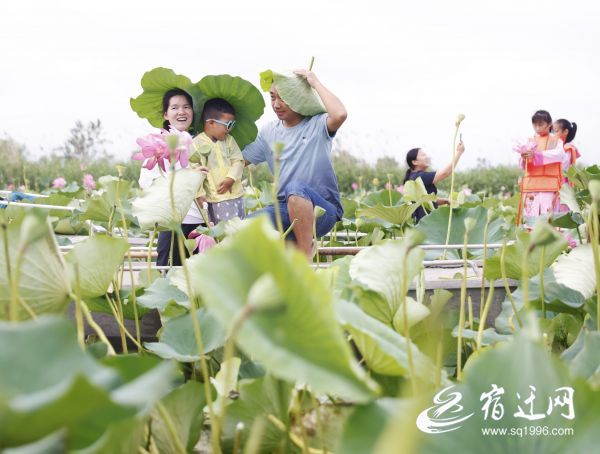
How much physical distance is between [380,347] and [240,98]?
82.7 inches

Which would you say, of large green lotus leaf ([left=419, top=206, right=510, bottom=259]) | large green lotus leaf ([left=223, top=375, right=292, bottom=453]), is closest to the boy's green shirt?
large green lotus leaf ([left=419, top=206, right=510, bottom=259])

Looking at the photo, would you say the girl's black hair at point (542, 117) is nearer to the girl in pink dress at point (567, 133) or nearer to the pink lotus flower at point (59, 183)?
the girl in pink dress at point (567, 133)

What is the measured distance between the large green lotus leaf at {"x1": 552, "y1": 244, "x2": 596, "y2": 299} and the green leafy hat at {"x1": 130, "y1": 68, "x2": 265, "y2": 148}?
5.91 ft

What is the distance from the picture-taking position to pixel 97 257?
2.31 feet

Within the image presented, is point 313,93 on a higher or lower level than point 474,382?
higher

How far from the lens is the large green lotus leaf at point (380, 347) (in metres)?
0.45

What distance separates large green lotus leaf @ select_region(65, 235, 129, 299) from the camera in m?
0.69

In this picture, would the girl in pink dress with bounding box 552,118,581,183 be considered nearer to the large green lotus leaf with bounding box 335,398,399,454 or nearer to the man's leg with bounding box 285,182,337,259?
the man's leg with bounding box 285,182,337,259

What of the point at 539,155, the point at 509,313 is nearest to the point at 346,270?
the point at 509,313

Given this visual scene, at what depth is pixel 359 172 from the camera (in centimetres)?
1067

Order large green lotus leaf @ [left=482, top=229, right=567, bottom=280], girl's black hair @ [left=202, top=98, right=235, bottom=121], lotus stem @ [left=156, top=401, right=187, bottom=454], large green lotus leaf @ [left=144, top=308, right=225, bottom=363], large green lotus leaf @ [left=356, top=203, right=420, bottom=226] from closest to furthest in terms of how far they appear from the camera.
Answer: lotus stem @ [left=156, top=401, right=187, bottom=454]
large green lotus leaf @ [left=144, top=308, right=225, bottom=363]
large green lotus leaf @ [left=482, top=229, right=567, bottom=280]
large green lotus leaf @ [left=356, top=203, right=420, bottom=226]
girl's black hair @ [left=202, top=98, right=235, bottom=121]

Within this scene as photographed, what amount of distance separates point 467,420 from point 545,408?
0.04 meters

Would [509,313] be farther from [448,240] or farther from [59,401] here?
[448,240]

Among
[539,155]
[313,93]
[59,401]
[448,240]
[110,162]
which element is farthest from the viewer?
[110,162]
